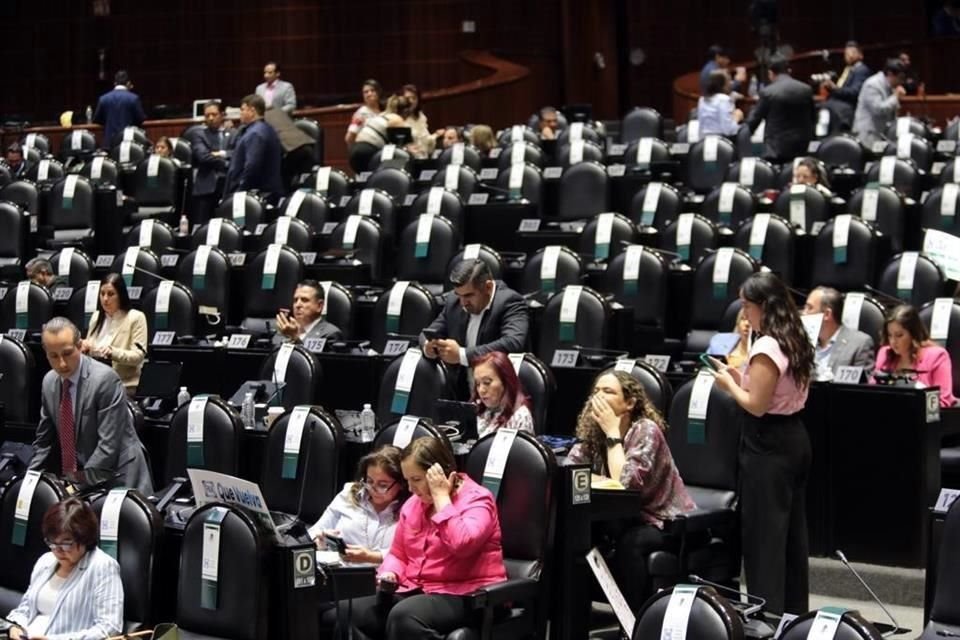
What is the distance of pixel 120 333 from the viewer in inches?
342

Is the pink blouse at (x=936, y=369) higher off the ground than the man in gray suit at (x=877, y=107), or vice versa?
the man in gray suit at (x=877, y=107)

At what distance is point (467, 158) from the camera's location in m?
12.8

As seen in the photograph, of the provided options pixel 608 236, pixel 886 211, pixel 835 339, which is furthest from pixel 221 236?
pixel 835 339

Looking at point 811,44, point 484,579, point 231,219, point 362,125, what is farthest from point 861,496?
Answer: point 811,44

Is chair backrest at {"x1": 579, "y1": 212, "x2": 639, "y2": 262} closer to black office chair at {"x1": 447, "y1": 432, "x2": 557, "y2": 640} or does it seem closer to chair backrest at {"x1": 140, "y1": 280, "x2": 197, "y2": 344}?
chair backrest at {"x1": 140, "y1": 280, "x2": 197, "y2": 344}

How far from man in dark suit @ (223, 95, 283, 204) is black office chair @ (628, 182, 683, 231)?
2800mm

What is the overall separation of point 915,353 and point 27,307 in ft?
16.3

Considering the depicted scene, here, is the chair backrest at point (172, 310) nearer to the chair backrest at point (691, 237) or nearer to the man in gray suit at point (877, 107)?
the chair backrest at point (691, 237)

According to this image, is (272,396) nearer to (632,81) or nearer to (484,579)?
(484,579)

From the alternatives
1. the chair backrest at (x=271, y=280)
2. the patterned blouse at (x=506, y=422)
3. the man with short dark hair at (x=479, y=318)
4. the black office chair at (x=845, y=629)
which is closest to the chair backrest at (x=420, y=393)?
the man with short dark hair at (x=479, y=318)

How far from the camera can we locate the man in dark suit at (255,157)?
39.4ft

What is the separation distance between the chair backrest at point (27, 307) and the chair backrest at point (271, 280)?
111 centimetres

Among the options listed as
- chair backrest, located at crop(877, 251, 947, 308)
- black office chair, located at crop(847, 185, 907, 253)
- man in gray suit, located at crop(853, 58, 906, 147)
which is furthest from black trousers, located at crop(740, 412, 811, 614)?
man in gray suit, located at crop(853, 58, 906, 147)

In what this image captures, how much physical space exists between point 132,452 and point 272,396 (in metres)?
0.66
